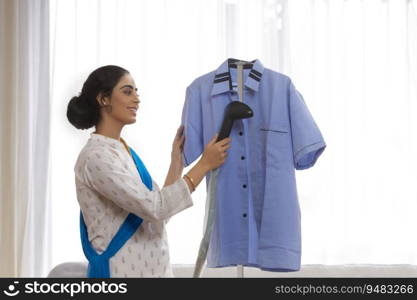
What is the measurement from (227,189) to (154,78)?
5.39 ft

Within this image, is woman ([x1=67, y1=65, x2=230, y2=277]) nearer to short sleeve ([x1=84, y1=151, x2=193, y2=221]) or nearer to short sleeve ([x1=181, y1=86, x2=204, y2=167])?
short sleeve ([x1=84, y1=151, x2=193, y2=221])

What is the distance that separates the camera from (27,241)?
378 cm

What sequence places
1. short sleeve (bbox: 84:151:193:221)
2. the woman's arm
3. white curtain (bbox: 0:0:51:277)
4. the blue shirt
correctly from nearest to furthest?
short sleeve (bbox: 84:151:193:221), the woman's arm, the blue shirt, white curtain (bbox: 0:0:51:277)

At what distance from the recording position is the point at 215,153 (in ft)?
7.23

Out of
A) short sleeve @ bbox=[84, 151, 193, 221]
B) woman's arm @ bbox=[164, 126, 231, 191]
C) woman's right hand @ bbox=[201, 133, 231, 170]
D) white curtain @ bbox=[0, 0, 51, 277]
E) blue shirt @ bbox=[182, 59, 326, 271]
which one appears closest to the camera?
short sleeve @ bbox=[84, 151, 193, 221]

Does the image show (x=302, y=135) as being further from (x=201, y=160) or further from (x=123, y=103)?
(x=123, y=103)

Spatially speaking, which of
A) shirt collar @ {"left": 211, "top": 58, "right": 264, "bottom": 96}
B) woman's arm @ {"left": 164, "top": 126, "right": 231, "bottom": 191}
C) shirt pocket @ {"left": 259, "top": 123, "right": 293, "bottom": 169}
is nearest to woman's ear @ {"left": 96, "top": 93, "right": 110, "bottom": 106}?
woman's arm @ {"left": 164, "top": 126, "right": 231, "bottom": 191}

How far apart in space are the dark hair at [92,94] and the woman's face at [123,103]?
17 mm

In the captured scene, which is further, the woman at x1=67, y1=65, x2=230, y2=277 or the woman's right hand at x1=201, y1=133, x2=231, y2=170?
the woman's right hand at x1=201, y1=133, x2=231, y2=170

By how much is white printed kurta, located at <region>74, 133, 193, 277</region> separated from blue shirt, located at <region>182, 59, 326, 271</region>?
1.25ft

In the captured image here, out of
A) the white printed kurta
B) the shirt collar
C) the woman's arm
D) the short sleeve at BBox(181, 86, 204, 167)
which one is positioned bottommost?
the white printed kurta

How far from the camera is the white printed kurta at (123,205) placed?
6.35ft

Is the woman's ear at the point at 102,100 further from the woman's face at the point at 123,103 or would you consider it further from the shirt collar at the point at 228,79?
the shirt collar at the point at 228,79

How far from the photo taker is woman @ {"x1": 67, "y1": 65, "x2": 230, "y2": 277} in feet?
6.38
